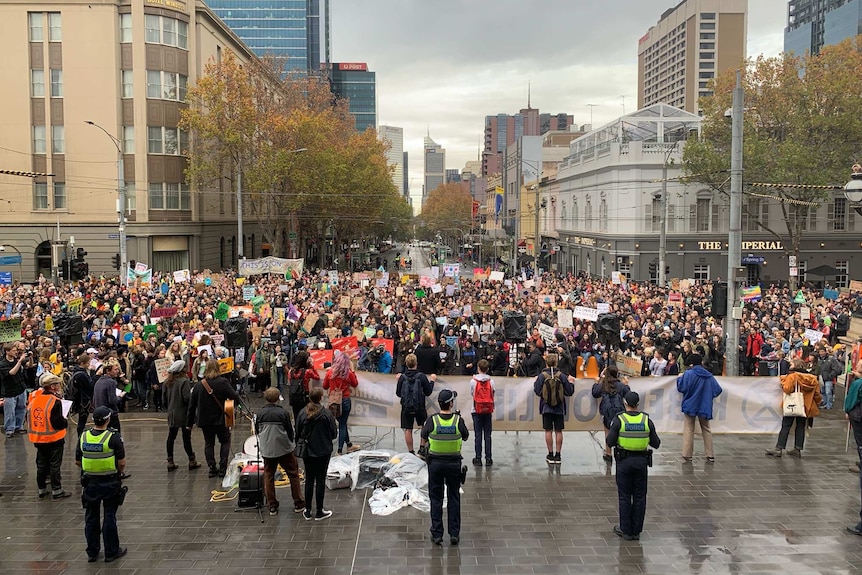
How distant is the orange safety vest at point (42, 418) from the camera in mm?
10109

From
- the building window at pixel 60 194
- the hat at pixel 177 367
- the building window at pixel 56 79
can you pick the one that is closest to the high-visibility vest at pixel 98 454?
the hat at pixel 177 367

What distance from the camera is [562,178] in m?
70.5

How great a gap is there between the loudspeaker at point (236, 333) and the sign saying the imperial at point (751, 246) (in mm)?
40629

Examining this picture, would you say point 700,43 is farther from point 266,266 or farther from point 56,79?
point 266,266

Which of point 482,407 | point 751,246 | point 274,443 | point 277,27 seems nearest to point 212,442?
point 274,443

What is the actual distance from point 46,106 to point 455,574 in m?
49.7

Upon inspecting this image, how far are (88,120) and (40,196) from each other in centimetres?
577

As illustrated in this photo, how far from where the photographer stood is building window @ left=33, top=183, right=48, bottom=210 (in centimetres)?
4934

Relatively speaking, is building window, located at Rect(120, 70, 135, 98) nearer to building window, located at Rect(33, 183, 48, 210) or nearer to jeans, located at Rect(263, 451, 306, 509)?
building window, located at Rect(33, 183, 48, 210)

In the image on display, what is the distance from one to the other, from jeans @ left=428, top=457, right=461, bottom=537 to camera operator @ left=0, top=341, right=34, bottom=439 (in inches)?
322

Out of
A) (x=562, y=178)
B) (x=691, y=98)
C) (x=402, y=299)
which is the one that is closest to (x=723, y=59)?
(x=691, y=98)

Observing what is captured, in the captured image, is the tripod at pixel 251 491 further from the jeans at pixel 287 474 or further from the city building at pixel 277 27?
the city building at pixel 277 27

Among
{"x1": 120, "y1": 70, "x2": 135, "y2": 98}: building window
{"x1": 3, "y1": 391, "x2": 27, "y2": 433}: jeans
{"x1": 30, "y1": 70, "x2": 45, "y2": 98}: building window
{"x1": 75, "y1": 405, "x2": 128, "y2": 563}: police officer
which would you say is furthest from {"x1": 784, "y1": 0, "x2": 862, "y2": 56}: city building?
{"x1": 75, "y1": 405, "x2": 128, "y2": 563}: police officer

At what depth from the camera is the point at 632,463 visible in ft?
29.0
